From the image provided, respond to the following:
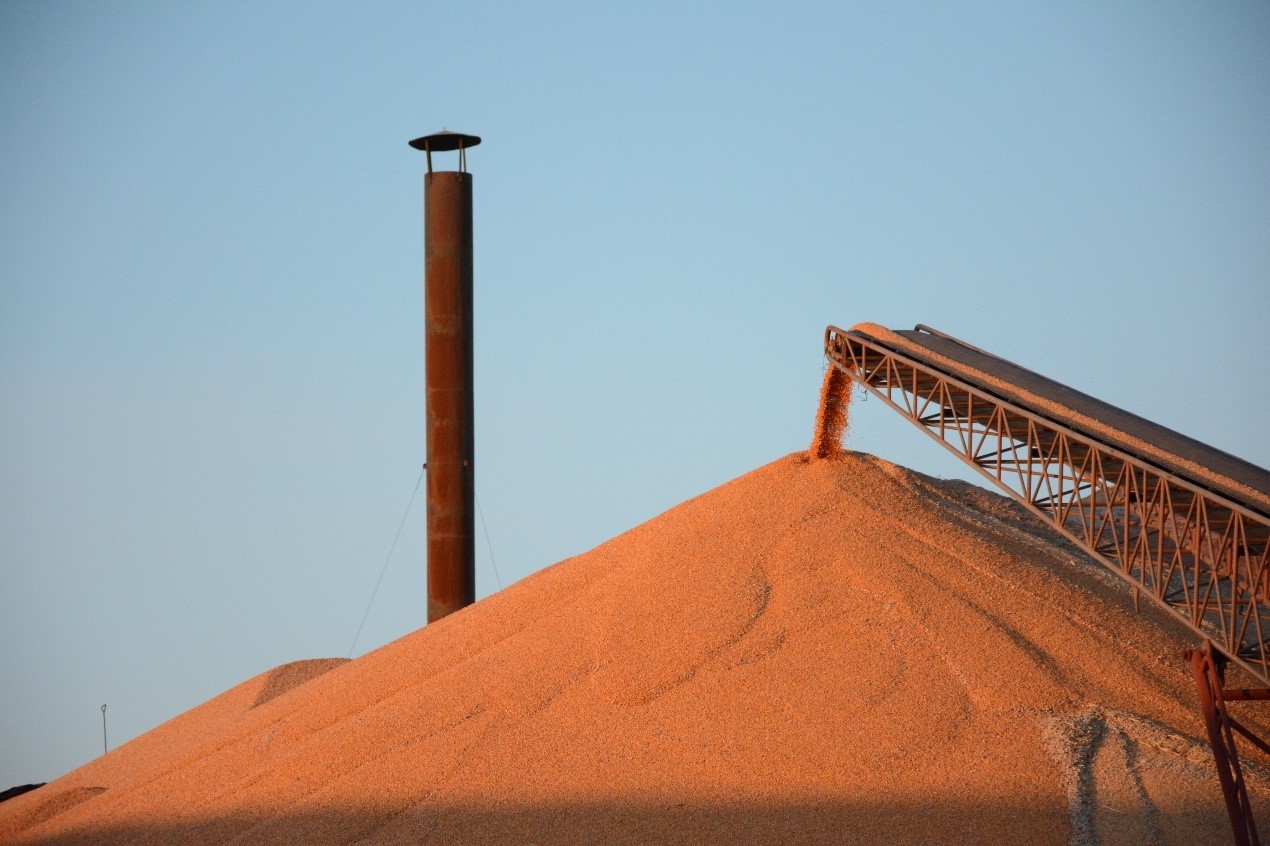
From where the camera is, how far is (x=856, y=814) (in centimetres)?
1439

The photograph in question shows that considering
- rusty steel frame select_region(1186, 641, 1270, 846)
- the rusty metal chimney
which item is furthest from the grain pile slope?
the rusty metal chimney

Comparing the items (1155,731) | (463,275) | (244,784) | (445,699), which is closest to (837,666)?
(1155,731)

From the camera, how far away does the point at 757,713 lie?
16.0 meters

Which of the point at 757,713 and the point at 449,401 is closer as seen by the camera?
the point at 757,713

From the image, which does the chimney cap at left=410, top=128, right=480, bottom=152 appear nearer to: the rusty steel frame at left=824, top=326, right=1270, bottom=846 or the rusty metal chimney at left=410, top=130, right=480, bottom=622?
the rusty metal chimney at left=410, top=130, right=480, bottom=622

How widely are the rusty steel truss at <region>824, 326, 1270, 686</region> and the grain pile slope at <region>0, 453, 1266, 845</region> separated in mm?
1419

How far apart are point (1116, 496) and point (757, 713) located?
5.03 m

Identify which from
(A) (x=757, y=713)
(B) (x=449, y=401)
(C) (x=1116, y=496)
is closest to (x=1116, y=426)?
(C) (x=1116, y=496)

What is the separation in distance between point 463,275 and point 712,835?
1444 cm

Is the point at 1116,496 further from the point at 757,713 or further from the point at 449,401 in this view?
the point at 449,401

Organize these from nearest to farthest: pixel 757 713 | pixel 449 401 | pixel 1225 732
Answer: pixel 1225 732
pixel 757 713
pixel 449 401

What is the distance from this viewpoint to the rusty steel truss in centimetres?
1481

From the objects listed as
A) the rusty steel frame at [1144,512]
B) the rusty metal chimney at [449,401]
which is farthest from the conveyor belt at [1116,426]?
the rusty metal chimney at [449,401]

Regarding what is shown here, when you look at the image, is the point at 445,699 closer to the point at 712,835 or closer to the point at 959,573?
the point at 712,835
